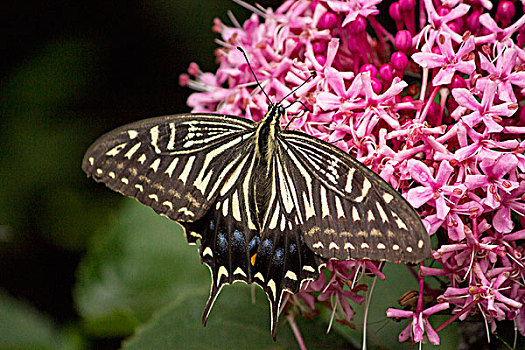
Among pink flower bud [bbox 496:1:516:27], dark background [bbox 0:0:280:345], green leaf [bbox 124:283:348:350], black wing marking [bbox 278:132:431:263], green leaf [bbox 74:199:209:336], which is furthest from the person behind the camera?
dark background [bbox 0:0:280:345]

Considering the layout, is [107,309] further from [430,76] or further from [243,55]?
[430,76]

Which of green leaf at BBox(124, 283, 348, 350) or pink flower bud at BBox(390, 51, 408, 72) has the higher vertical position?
pink flower bud at BBox(390, 51, 408, 72)

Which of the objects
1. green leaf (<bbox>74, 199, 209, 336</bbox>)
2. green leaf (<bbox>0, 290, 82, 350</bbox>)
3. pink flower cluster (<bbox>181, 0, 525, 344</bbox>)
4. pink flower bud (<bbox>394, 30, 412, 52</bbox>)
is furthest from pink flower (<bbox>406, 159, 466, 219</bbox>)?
green leaf (<bbox>0, 290, 82, 350</bbox>)

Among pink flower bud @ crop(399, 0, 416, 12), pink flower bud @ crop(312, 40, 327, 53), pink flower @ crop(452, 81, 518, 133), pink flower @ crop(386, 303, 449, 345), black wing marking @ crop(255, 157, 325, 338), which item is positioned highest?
pink flower bud @ crop(399, 0, 416, 12)

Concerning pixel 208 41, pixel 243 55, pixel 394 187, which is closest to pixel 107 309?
pixel 243 55

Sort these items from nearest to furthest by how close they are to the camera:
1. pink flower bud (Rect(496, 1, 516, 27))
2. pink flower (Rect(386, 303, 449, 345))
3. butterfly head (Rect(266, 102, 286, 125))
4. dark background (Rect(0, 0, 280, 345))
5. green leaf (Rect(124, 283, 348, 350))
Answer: pink flower (Rect(386, 303, 449, 345))
butterfly head (Rect(266, 102, 286, 125))
pink flower bud (Rect(496, 1, 516, 27))
green leaf (Rect(124, 283, 348, 350))
dark background (Rect(0, 0, 280, 345))

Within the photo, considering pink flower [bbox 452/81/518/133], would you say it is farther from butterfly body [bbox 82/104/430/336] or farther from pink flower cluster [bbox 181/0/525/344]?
butterfly body [bbox 82/104/430/336]

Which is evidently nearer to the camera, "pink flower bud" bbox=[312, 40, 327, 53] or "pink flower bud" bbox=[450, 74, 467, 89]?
"pink flower bud" bbox=[450, 74, 467, 89]
